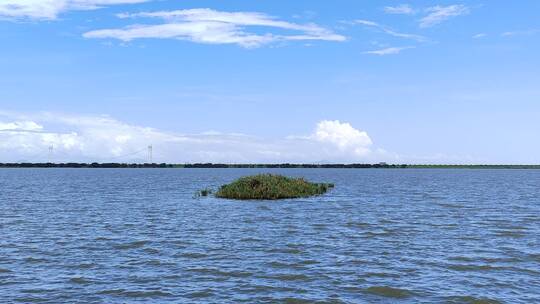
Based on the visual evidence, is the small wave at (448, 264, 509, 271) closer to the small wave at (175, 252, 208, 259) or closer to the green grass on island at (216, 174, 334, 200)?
the small wave at (175, 252, 208, 259)

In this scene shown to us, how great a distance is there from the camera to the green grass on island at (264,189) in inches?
2571

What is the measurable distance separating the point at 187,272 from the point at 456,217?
30.7 meters

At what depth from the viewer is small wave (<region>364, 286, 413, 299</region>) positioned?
770 inches

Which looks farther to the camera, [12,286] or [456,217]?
[456,217]

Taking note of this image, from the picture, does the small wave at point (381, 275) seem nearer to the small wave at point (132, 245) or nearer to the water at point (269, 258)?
the water at point (269, 258)

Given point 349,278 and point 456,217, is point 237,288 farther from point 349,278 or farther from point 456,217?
point 456,217

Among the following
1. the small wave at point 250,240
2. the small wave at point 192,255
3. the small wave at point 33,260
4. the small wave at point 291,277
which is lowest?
the small wave at point 291,277

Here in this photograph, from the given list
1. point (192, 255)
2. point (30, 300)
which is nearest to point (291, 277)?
point (192, 255)

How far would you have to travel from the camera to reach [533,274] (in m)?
23.0

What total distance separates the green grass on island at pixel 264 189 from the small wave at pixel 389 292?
44779 millimetres

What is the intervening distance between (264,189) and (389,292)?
152ft

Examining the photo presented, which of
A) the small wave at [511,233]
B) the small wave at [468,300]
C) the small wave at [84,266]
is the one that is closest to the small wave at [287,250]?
the small wave at [84,266]

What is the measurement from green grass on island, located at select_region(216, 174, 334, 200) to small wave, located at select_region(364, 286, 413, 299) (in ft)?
147

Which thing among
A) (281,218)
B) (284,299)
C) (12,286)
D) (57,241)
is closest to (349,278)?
(284,299)
